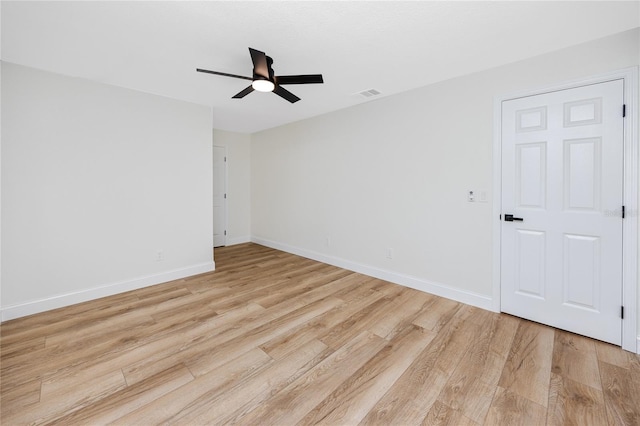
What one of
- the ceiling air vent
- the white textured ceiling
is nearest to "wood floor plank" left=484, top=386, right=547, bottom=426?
the white textured ceiling

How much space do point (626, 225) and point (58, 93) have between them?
552 centimetres

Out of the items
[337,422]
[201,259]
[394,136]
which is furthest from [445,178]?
[201,259]

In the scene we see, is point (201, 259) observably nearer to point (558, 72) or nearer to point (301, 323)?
point (301, 323)

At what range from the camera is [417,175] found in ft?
10.8

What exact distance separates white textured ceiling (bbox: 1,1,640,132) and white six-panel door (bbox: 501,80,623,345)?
58 cm

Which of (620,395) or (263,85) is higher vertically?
(263,85)

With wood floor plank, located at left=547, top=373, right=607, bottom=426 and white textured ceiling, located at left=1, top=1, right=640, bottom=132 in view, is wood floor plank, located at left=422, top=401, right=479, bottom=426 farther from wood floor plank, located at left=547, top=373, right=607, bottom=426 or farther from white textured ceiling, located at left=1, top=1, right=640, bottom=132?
white textured ceiling, located at left=1, top=1, right=640, bottom=132

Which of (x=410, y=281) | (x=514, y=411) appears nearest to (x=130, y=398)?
(x=514, y=411)

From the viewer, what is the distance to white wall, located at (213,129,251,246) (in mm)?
5723

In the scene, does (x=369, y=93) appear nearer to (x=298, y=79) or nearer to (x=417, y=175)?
(x=417, y=175)

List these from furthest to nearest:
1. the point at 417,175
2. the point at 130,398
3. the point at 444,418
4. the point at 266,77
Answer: the point at 417,175
the point at 266,77
the point at 130,398
the point at 444,418

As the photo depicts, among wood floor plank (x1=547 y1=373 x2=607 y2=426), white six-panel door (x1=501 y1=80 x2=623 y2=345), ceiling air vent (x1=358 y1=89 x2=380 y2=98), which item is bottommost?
wood floor plank (x1=547 y1=373 x2=607 y2=426)

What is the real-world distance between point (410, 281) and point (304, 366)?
78.4 inches

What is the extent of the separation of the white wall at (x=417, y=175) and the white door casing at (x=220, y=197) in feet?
5.27
